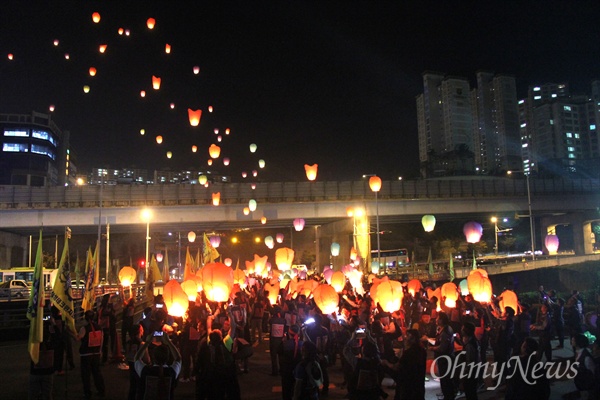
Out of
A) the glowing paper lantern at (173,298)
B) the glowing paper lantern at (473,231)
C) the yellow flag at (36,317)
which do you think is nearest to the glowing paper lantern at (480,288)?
the glowing paper lantern at (473,231)

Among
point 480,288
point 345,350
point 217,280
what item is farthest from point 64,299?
point 480,288

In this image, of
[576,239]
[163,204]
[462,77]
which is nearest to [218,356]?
[163,204]

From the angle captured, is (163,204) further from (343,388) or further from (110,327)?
(343,388)

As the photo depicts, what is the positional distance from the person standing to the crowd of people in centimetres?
2

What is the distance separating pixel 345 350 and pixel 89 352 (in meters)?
4.81

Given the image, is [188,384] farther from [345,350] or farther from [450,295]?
[450,295]

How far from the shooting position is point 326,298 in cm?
1245

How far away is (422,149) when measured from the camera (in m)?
139

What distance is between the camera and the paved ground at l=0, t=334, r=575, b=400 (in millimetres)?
9695

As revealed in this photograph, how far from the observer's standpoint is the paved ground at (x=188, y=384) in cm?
970

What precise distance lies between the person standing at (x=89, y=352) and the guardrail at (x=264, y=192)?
98.7 feet

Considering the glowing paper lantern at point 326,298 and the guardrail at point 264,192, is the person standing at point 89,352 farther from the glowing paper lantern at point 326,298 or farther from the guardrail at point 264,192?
the guardrail at point 264,192

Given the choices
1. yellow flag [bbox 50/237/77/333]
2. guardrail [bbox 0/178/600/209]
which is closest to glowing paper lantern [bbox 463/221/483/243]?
yellow flag [bbox 50/237/77/333]

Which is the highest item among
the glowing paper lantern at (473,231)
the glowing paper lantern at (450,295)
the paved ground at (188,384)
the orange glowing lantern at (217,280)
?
the glowing paper lantern at (473,231)
